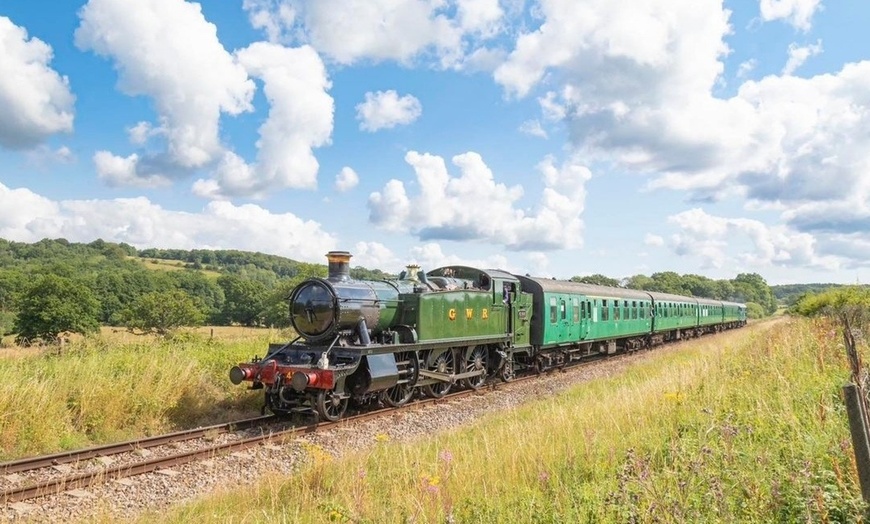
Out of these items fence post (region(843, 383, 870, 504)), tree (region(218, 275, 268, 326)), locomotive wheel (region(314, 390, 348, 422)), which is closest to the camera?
fence post (region(843, 383, 870, 504))

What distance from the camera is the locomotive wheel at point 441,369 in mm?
14203

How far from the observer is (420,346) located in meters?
13.0

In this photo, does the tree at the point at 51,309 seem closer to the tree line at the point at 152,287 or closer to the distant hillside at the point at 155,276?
the tree line at the point at 152,287

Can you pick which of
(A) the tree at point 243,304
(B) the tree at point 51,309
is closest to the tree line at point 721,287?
(A) the tree at point 243,304

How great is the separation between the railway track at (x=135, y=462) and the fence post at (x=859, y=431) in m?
7.62

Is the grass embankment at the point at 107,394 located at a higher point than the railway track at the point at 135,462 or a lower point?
higher

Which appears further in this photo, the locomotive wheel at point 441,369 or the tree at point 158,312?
the tree at point 158,312

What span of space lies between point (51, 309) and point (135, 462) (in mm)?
59176

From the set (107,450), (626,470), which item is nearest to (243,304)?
(107,450)

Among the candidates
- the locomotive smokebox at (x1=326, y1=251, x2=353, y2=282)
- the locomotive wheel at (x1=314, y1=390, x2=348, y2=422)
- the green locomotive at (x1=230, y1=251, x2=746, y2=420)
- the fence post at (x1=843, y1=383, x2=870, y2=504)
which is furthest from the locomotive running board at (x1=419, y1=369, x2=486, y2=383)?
the fence post at (x1=843, y1=383, x2=870, y2=504)

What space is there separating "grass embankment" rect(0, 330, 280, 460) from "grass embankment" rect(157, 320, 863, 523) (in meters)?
4.68

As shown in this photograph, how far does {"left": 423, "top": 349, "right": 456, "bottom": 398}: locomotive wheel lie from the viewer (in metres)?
14.2

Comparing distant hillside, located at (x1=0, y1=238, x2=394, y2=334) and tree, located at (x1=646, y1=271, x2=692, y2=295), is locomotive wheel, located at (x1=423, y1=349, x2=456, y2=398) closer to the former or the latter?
Result: distant hillside, located at (x1=0, y1=238, x2=394, y2=334)

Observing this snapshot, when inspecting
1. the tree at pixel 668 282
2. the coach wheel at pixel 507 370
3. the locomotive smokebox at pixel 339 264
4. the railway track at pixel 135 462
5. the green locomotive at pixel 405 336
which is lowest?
the railway track at pixel 135 462
